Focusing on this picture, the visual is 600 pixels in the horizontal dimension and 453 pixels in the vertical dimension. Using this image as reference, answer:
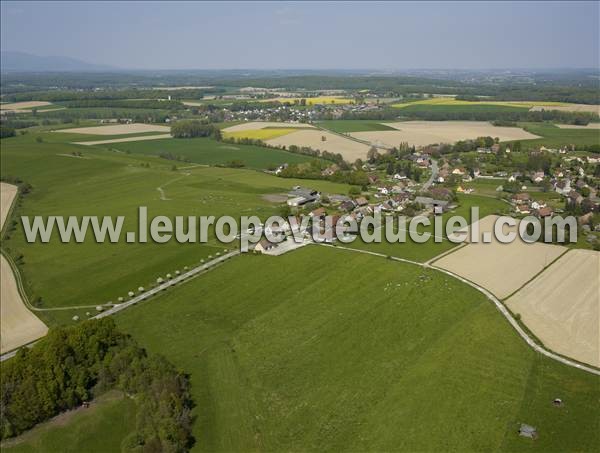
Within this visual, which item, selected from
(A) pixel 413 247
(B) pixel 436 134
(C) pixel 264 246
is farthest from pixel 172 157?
(A) pixel 413 247

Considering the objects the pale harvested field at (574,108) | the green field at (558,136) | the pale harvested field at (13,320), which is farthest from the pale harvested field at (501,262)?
the pale harvested field at (574,108)

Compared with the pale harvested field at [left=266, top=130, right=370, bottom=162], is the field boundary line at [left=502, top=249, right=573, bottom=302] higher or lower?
lower

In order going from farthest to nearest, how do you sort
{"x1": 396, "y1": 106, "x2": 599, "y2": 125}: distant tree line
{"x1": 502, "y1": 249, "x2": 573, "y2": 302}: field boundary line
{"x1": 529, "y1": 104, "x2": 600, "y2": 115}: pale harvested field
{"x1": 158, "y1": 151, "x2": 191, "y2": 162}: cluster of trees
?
{"x1": 529, "y1": 104, "x2": 600, "y2": 115}: pale harvested field
{"x1": 396, "y1": 106, "x2": 599, "y2": 125}: distant tree line
{"x1": 158, "y1": 151, "x2": 191, "y2": 162}: cluster of trees
{"x1": 502, "y1": 249, "x2": 573, "y2": 302}: field boundary line

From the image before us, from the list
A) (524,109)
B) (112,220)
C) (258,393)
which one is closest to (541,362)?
(258,393)

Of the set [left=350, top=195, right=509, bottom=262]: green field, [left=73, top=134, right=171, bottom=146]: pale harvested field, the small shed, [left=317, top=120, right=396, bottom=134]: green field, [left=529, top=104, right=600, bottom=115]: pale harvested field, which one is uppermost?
[left=529, top=104, right=600, bottom=115]: pale harvested field

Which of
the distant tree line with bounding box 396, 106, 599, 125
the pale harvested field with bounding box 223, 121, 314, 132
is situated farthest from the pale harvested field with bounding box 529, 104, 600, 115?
the pale harvested field with bounding box 223, 121, 314, 132

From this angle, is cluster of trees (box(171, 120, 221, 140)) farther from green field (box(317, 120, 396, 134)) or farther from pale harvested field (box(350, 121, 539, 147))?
pale harvested field (box(350, 121, 539, 147))

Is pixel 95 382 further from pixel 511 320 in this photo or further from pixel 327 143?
pixel 327 143
